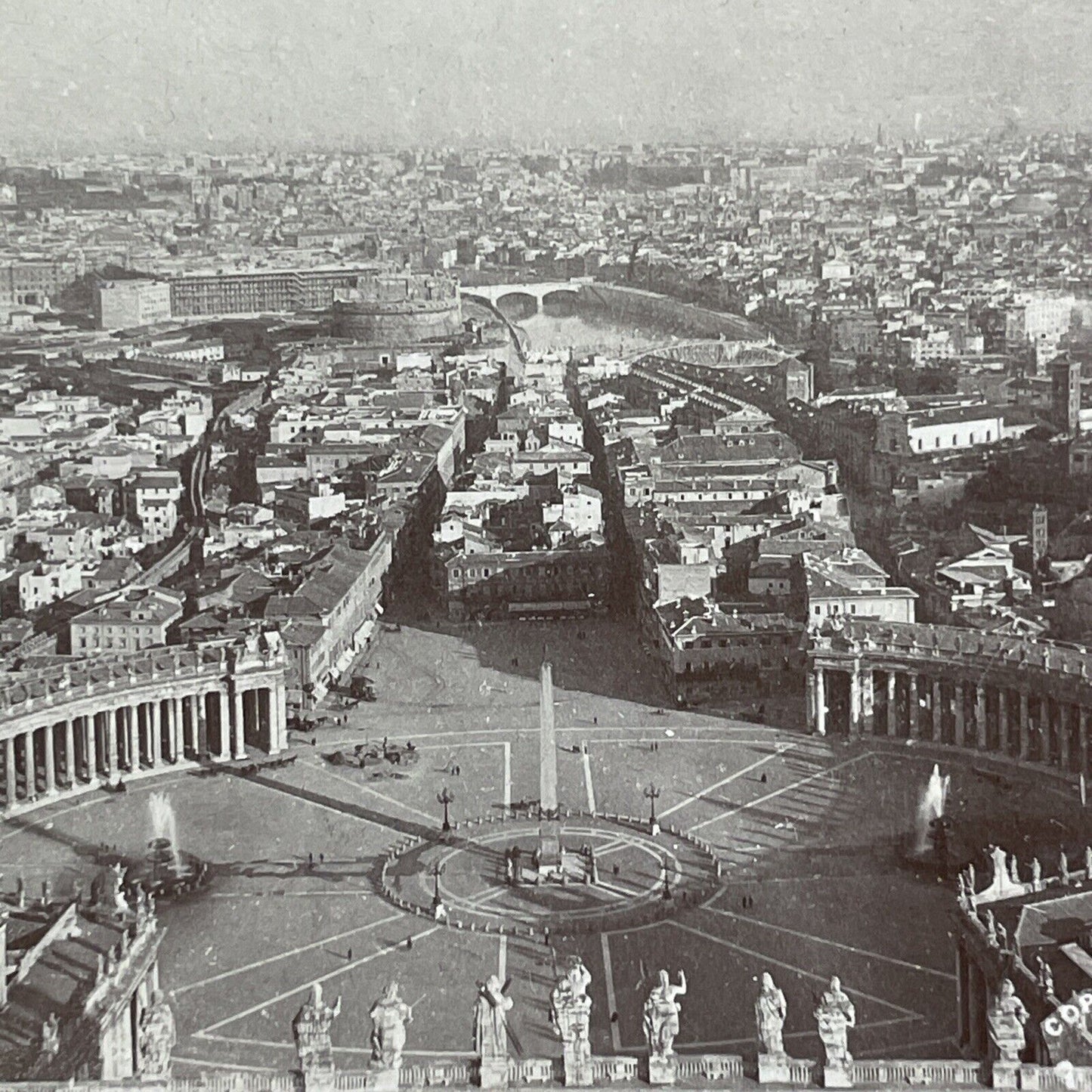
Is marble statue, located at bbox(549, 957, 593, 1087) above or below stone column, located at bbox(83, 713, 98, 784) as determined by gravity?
above

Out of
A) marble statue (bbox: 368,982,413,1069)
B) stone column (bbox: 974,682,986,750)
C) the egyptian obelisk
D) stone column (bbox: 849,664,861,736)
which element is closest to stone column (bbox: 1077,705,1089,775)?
stone column (bbox: 974,682,986,750)


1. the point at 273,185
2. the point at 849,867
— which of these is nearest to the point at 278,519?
the point at 849,867

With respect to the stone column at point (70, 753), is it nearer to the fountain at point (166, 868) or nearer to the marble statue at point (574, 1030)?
the fountain at point (166, 868)

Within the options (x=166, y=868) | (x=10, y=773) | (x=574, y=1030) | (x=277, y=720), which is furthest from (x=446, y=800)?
(x=574, y=1030)

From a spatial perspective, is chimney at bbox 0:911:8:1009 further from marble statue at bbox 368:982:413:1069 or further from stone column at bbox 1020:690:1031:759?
stone column at bbox 1020:690:1031:759

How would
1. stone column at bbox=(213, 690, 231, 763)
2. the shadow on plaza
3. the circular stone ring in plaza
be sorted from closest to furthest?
1. the circular stone ring in plaza
2. stone column at bbox=(213, 690, 231, 763)
3. the shadow on plaza

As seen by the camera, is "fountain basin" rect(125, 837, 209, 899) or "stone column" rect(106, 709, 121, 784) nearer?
"fountain basin" rect(125, 837, 209, 899)

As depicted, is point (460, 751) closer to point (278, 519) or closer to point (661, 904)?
point (661, 904)

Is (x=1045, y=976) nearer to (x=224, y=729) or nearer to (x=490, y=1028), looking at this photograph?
(x=490, y=1028)

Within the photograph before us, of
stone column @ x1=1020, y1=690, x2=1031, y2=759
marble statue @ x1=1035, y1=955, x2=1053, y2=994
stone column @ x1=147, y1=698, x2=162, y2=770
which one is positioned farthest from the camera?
stone column @ x1=147, y1=698, x2=162, y2=770
